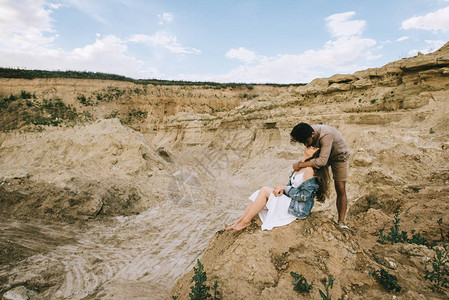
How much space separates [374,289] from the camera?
94.1 inches

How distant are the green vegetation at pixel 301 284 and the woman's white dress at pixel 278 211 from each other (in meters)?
0.75

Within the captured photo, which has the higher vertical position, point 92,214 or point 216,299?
point 216,299

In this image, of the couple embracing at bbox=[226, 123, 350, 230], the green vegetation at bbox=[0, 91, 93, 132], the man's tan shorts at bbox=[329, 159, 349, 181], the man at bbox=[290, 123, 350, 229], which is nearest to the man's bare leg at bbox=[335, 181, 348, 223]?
the man at bbox=[290, 123, 350, 229]

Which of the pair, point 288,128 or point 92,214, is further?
point 288,128

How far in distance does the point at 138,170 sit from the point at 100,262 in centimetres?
569

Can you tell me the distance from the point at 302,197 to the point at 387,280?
3.77 feet

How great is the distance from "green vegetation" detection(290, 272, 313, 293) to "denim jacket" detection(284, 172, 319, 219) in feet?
2.69

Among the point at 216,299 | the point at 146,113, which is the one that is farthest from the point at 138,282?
the point at 146,113

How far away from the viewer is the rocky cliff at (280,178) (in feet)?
9.03

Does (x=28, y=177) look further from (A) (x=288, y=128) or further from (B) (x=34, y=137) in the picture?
(A) (x=288, y=128)

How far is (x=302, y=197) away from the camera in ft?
9.77

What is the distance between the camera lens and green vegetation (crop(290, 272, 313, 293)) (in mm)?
2373

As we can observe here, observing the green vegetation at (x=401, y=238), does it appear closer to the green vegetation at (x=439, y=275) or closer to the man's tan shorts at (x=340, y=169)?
the green vegetation at (x=439, y=275)

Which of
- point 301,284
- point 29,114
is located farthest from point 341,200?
point 29,114
